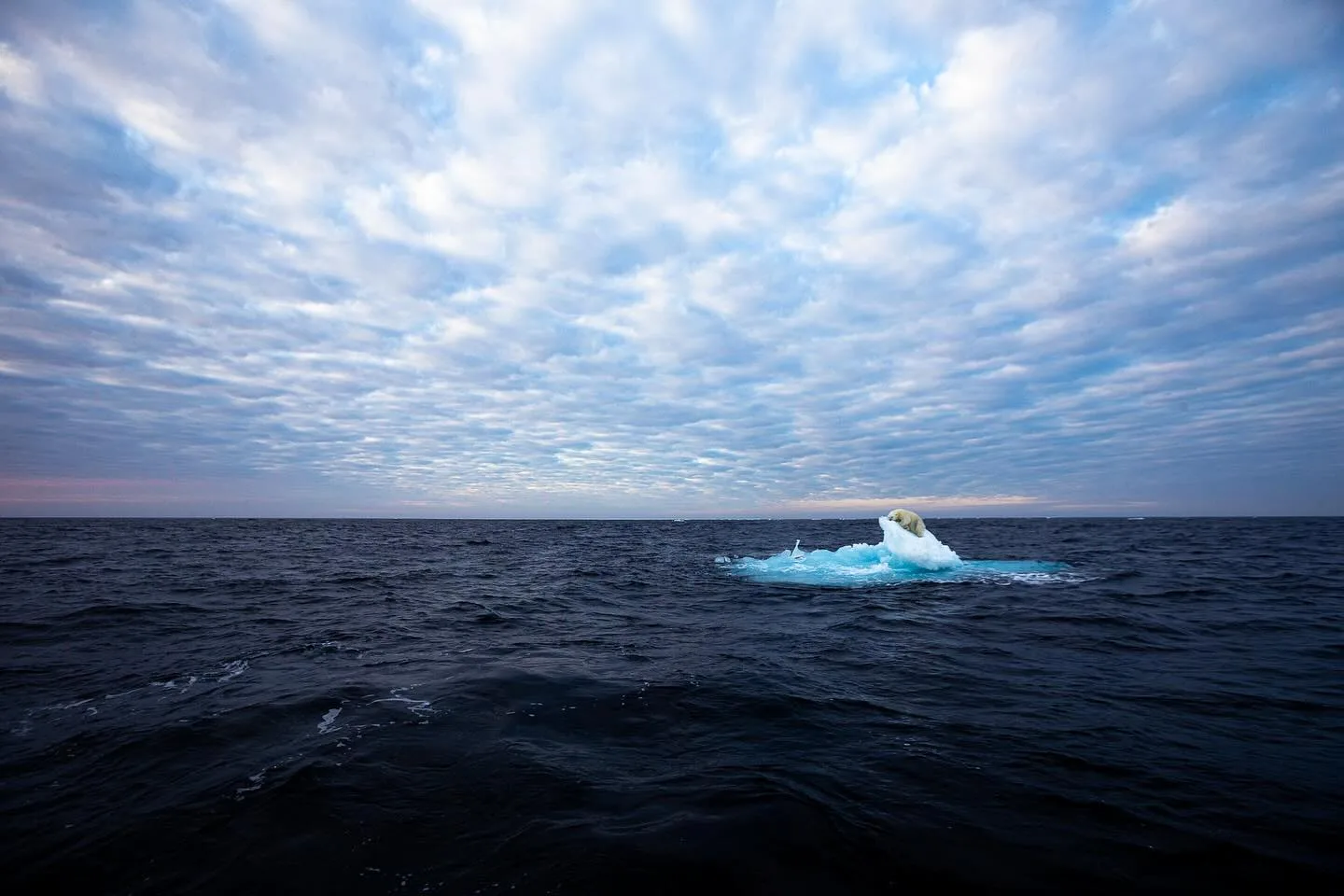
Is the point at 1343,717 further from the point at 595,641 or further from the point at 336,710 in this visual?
the point at 336,710

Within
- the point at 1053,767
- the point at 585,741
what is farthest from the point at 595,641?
the point at 1053,767

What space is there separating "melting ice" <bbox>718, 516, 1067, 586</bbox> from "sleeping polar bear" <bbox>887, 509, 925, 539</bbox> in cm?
33

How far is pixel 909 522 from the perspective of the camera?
2650cm

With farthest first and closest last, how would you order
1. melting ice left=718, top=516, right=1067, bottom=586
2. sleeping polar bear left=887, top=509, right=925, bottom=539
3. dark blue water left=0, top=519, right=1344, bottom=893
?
sleeping polar bear left=887, top=509, right=925, bottom=539
melting ice left=718, top=516, right=1067, bottom=586
dark blue water left=0, top=519, right=1344, bottom=893

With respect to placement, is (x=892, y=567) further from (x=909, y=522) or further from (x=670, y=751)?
(x=670, y=751)

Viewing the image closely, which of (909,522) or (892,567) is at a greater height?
(909,522)

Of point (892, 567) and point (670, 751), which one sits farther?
point (892, 567)

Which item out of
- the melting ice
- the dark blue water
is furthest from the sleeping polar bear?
the dark blue water

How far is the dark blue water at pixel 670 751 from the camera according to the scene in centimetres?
453

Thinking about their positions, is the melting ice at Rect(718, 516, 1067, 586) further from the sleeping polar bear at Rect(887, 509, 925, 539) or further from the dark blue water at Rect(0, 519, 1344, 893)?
the dark blue water at Rect(0, 519, 1344, 893)

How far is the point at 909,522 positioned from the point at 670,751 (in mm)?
22871

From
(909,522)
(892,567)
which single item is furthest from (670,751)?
(909,522)

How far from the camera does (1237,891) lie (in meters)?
4.12

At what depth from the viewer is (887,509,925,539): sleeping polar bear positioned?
→ 26.3 metres
